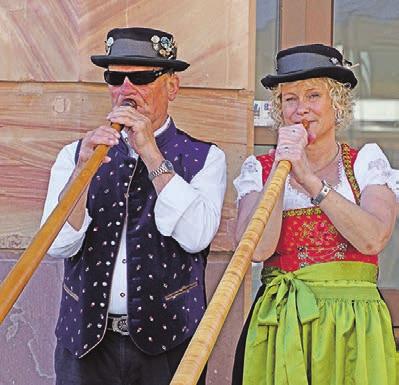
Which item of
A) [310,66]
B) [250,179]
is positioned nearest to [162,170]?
[250,179]

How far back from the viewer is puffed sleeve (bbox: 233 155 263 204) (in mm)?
3305

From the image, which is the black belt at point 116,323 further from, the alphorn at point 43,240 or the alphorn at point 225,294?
the alphorn at point 225,294

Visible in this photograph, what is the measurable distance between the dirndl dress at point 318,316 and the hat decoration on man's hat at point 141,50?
1.88ft

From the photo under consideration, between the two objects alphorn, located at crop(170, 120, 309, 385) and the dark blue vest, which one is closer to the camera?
alphorn, located at crop(170, 120, 309, 385)

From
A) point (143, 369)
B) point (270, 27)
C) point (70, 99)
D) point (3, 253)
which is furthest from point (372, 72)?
point (143, 369)

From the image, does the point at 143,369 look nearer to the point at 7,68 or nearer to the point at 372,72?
the point at 7,68

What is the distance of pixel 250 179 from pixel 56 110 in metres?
1.17

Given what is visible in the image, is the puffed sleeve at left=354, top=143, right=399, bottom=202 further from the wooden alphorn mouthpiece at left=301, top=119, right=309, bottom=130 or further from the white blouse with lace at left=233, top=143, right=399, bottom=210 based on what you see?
the wooden alphorn mouthpiece at left=301, top=119, right=309, bottom=130

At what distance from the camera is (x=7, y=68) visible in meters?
4.28

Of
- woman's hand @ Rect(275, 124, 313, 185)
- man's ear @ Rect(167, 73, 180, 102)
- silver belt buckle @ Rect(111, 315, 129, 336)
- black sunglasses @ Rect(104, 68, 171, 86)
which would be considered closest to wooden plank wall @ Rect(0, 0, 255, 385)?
man's ear @ Rect(167, 73, 180, 102)

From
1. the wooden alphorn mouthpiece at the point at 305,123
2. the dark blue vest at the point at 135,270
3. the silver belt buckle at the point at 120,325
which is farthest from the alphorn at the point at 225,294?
the silver belt buckle at the point at 120,325

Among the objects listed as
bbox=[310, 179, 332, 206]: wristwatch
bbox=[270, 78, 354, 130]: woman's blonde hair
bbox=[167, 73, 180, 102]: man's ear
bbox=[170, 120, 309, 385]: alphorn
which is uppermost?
bbox=[167, 73, 180, 102]: man's ear

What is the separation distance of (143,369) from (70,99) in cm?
131

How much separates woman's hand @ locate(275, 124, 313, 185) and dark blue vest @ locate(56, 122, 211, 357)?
0.34 m
